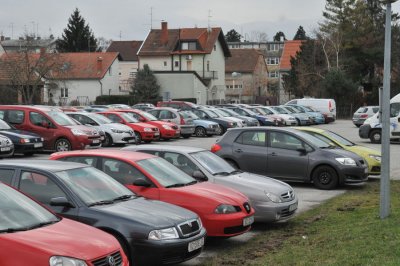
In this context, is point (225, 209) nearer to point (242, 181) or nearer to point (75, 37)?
point (242, 181)

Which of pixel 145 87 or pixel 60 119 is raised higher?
pixel 145 87

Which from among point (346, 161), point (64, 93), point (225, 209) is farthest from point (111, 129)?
point (64, 93)

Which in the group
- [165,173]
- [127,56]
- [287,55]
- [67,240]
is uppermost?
[287,55]

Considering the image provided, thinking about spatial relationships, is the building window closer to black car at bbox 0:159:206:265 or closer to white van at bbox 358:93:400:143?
white van at bbox 358:93:400:143

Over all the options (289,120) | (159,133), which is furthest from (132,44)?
(159,133)

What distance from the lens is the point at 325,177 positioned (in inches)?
631

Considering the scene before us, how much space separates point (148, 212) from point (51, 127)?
16406 mm

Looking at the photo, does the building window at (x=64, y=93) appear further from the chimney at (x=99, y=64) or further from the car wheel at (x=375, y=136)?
the car wheel at (x=375, y=136)

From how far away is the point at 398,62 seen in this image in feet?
230

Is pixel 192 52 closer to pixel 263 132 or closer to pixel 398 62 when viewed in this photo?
pixel 398 62

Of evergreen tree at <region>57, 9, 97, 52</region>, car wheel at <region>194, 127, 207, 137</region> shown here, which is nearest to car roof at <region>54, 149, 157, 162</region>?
car wheel at <region>194, 127, 207, 137</region>

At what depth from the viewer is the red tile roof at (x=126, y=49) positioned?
102637 mm

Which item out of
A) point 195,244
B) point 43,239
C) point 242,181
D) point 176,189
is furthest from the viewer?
point 242,181

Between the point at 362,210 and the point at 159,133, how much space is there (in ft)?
63.2
